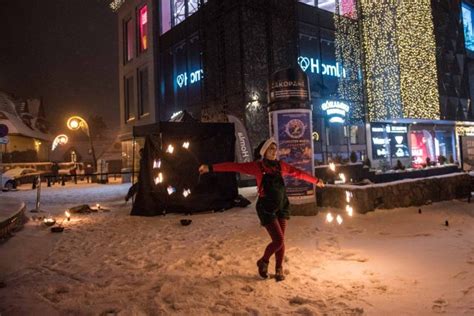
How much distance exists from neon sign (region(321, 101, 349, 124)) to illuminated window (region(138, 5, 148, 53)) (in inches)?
676

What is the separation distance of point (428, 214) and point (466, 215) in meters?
0.90

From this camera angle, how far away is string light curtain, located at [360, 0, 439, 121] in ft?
84.5

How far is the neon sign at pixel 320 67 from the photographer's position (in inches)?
996

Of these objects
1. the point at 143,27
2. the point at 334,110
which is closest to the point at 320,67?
the point at 334,110

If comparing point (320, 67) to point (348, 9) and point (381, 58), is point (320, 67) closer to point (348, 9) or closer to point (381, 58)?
point (381, 58)

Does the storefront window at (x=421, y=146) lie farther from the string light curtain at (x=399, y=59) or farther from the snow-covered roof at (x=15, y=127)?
the snow-covered roof at (x=15, y=127)

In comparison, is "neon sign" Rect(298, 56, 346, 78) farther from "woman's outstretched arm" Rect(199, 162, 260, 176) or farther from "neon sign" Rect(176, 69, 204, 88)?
"woman's outstretched arm" Rect(199, 162, 260, 176)

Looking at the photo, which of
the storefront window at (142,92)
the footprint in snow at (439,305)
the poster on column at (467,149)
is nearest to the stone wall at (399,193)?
the footprint in snow at (439,305)

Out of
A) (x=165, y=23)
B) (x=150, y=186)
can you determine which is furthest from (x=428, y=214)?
(x=165, y=23)

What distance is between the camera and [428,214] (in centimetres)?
971

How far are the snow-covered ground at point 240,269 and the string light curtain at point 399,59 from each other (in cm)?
1876

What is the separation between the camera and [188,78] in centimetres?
2745

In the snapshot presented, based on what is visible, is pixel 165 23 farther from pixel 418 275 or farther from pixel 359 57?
pixel 418 275

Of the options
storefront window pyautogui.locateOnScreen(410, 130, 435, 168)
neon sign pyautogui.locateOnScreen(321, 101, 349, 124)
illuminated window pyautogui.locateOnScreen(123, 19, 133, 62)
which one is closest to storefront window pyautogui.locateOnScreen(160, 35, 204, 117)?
illuminated window pyautogui.locateOnScreen(123, 19, 133, 62)
